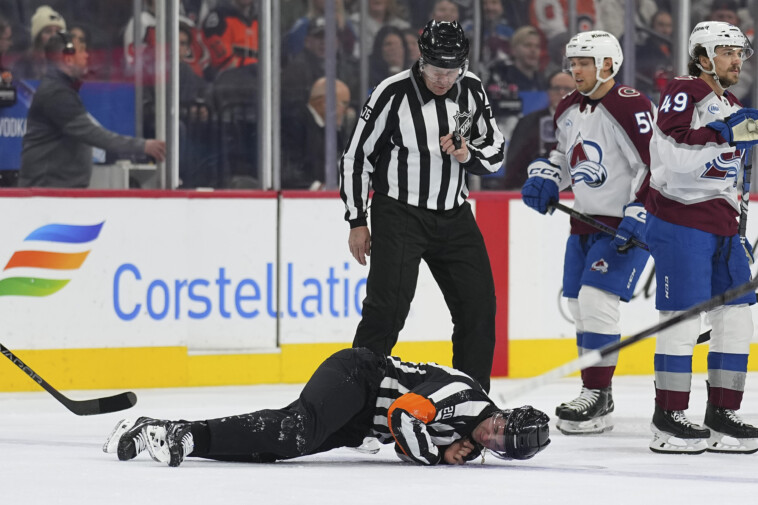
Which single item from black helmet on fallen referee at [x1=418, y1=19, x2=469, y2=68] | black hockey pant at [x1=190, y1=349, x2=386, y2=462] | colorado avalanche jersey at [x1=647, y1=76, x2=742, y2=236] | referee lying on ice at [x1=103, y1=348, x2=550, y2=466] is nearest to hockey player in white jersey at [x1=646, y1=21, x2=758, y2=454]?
colorado avalanche jersey at [x1=647, y1=76, x2=742, y2=236]

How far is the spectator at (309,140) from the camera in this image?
6473 millimetres

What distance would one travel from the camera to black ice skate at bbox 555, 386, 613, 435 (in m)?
4.68

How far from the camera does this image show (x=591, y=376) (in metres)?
4.84

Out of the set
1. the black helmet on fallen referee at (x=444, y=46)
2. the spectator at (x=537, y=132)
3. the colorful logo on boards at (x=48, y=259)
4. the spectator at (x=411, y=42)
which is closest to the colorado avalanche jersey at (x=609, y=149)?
the black helmet on fallen referee at (x=444, y=46)

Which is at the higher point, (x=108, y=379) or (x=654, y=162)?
(x=654, y=162)

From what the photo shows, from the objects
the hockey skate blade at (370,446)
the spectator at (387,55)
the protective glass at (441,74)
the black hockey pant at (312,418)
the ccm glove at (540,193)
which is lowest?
the hockey skate blade at (370,446)

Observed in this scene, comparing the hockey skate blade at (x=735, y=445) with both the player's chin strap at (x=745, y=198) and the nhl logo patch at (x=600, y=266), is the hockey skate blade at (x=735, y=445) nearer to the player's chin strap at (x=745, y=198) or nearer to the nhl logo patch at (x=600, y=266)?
the player's chin strap at (x=745, y=198)

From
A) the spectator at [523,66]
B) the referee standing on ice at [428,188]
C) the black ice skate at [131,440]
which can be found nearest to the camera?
the black ice skate at [131,440]

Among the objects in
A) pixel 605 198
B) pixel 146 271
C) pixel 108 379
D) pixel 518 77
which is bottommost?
pixel 108 379

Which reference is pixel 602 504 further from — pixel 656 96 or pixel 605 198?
pixel 656 96

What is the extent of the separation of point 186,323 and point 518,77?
80.0 inches

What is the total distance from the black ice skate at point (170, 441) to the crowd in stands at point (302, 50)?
2786 millimetres

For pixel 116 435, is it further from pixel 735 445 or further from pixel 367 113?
pixel 735 445

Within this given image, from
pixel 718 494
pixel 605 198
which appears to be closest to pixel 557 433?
pixel 605 198
